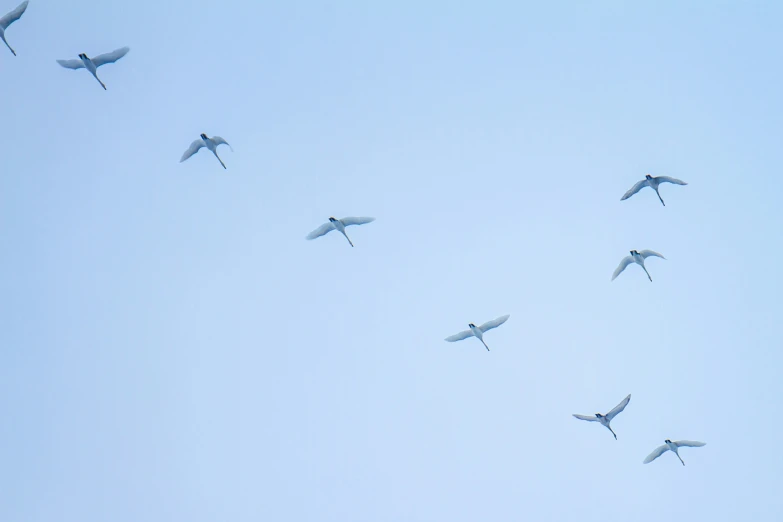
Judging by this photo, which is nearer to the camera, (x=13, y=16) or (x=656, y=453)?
(x=13, y=16)

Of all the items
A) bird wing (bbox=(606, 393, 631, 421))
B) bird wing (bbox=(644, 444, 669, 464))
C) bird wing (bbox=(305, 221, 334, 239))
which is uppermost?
bird wing (bbox=(305, 221, 334, 239))

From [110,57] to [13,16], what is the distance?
5.21 meters

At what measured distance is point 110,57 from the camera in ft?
159

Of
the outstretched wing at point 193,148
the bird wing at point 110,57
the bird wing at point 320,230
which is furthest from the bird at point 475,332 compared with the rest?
the bird wing at point 110,57

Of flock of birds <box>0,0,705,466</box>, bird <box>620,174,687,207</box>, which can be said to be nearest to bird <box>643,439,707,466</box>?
flock of birds <box>0,0,705,466</box>

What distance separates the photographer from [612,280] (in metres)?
52.6

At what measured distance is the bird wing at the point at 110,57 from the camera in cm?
4803

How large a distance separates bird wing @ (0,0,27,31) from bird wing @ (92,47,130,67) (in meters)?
3.92

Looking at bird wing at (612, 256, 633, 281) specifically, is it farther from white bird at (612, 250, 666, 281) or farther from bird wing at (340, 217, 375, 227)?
bird wing at (340, 217, 375, 227)

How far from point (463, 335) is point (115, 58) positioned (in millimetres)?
22766

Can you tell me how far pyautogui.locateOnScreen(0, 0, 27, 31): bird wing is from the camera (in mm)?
47525

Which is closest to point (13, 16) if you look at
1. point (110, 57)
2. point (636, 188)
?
point (110, 57)

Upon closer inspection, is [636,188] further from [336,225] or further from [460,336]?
[336,225]

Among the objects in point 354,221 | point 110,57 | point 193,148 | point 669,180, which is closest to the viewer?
point 110,57
